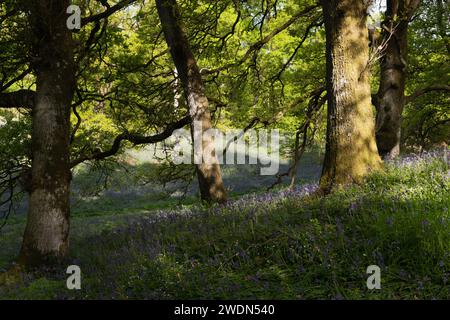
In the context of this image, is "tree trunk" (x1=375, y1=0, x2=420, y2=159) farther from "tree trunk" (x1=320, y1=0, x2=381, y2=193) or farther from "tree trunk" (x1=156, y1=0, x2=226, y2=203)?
"tree trunk" (x1=156, y1=0, x2=226, y2=203)

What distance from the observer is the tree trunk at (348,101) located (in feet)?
22.8

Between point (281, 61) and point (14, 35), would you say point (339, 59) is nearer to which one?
point (14, 35)

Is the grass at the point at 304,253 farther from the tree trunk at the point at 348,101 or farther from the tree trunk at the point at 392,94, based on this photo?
the tree trunk at the point at 392,94

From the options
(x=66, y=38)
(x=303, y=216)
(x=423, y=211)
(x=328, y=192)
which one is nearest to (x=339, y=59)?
(x=328, y=192)

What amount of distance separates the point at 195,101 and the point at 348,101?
14.6 ft

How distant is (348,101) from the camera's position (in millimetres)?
7039

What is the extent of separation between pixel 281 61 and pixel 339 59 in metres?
19.9

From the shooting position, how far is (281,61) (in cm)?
2655

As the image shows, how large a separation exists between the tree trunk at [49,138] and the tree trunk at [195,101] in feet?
9.32

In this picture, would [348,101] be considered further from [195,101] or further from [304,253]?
[195,101]

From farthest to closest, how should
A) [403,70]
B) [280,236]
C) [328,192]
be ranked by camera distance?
[403,70]
[328,192]
[280,236]

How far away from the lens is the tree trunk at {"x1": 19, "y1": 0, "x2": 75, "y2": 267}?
7.75 m

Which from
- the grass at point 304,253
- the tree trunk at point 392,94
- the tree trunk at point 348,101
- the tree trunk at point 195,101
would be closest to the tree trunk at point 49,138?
the grass at point 304,253

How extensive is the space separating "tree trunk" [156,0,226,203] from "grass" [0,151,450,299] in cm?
363
